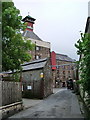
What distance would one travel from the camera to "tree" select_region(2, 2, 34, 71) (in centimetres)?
1018

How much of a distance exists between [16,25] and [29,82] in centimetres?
1162

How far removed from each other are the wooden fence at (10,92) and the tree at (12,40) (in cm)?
147

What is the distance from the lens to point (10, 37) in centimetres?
1052

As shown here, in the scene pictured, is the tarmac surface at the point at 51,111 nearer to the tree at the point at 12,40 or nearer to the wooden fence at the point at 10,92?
the wooden fence at the point at 10,92

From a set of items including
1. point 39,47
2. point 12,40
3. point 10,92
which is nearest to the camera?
point 10,92

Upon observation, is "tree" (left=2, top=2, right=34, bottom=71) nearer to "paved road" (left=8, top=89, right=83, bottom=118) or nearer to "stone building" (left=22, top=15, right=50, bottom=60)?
"paved road" (left=8, top=89, right=83, bottom=118)

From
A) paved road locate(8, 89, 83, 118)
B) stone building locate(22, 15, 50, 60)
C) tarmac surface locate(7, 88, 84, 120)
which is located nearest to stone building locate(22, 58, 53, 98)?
tarmac surface locate(7, 88, 84, 120)

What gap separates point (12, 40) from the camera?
10.7 m

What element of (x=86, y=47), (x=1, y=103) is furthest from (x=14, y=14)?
(x=86, y=47)

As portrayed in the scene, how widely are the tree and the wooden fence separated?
1.47 meters

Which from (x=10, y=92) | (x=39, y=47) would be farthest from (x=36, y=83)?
(x=39, y=47)

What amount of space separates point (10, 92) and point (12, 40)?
3.71 m

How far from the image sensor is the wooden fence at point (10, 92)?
8.85 m

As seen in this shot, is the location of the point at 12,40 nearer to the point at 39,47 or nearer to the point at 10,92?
the point at 10,92
